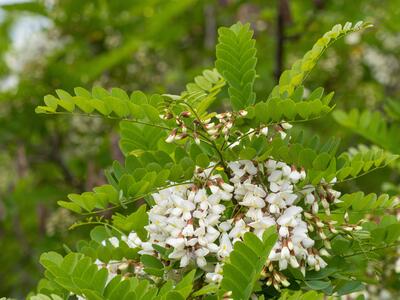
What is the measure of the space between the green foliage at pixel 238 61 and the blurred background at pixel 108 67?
1.85 meters

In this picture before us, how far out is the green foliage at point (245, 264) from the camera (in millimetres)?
1273

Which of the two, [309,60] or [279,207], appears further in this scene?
[309,60]

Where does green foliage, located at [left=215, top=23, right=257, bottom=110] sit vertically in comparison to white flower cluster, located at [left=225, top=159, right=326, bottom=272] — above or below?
above

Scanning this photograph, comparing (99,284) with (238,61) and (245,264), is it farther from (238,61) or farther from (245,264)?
(238,61)

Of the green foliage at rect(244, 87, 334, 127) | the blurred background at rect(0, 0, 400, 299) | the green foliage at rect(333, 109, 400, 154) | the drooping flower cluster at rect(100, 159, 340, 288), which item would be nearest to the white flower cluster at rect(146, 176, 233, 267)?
the drooping flower cluster at rect(100, 159, 340, 288)

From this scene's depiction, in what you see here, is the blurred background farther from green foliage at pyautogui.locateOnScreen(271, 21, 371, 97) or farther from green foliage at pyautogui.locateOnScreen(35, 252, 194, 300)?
green foliage at pyautogui.locateOnScreen(35, 252, 194, 300)

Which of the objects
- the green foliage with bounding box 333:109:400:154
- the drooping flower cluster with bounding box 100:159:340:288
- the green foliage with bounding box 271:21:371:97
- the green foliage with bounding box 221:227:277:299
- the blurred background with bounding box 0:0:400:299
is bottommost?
the green foliage with bounding box 221:227:277:299

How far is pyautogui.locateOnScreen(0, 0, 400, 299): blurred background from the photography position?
3.72 metres

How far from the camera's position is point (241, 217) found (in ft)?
4.51

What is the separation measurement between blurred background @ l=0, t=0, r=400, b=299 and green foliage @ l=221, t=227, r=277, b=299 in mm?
2210

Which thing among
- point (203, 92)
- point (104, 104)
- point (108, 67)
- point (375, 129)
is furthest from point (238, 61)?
point (108, 67)

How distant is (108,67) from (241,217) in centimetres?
250

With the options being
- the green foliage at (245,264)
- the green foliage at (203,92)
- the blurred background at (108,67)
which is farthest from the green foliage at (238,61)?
the blurred background at (108,67)

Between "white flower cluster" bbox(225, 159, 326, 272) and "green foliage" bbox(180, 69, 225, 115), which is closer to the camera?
"white flower cluster" bbox(225, 159, 326, 272)
